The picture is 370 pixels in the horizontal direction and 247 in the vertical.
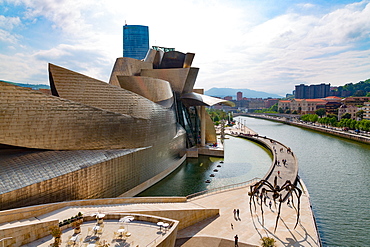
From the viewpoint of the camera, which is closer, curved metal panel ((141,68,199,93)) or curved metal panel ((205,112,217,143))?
curved metal panel ((141,68,199,93))

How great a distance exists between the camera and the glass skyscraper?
15650 centimetres

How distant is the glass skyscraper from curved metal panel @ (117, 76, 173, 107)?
13534 centimetres

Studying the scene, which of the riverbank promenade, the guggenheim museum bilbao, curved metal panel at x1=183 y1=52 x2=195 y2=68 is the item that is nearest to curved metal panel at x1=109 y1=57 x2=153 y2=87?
the guggenheim museum bilbao

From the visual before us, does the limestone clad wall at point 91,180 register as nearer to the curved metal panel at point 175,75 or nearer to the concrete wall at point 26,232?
the concrete wall at point 26,232

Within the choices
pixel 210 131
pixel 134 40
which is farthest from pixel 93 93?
pixel 134 40

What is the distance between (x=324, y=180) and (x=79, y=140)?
2536cm

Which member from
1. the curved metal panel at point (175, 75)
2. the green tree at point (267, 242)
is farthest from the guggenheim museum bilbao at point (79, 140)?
the green tree at point (267, 242)

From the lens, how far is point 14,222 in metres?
11.2

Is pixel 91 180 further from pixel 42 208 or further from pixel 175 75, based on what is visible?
pixel 175 75

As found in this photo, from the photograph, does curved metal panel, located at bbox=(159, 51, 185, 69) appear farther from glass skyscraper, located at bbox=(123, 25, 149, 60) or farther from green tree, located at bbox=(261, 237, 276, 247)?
glass skyscraper, located at bbox=(123, 25, 149, 60)

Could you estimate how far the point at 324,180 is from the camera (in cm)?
2678

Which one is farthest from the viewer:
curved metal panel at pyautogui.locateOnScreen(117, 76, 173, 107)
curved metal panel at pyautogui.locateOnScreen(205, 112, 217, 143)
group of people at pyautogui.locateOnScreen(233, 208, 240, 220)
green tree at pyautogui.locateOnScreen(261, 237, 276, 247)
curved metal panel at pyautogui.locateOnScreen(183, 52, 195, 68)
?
curved metal panel at pyautogui.locateOnScreen(205, 112, 217, 143)

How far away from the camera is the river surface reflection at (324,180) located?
56.4 ft

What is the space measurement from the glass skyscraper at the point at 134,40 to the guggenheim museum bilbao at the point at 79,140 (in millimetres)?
139029
